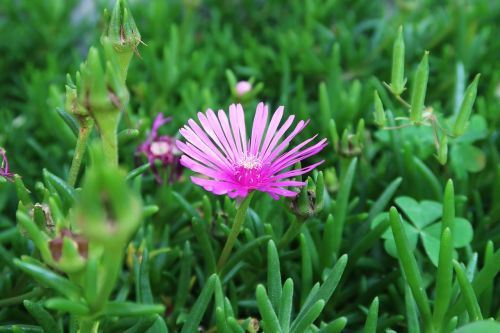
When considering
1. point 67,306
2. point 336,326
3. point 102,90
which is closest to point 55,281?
point 67,306

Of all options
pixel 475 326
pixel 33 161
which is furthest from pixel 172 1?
pixel 475 326

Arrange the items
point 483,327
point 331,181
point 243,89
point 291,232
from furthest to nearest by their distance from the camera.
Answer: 1. point 243,89
2. point 331,181
3. point 291,232
4. point 483,327

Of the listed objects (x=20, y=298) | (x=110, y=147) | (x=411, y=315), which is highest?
(x=110, y=147)

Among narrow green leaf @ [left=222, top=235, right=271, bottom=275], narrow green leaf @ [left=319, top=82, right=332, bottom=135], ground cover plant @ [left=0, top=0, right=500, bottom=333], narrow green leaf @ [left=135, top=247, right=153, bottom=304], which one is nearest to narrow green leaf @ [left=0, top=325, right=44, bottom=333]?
ground cover plant @ [left=0, top=0, right=500, bottom=333]

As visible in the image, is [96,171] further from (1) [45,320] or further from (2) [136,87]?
(2) [136,87]

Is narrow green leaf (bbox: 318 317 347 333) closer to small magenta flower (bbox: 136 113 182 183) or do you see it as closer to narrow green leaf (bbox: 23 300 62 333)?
narrow green leaf (bbox: 23 300 62 333)

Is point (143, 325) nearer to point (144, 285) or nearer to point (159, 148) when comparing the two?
point (144, 285)

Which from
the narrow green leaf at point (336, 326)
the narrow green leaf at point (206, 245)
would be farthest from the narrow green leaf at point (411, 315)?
the narrow green leaf at point (206, 245)

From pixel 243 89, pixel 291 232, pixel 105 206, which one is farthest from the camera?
pixel 243 89
